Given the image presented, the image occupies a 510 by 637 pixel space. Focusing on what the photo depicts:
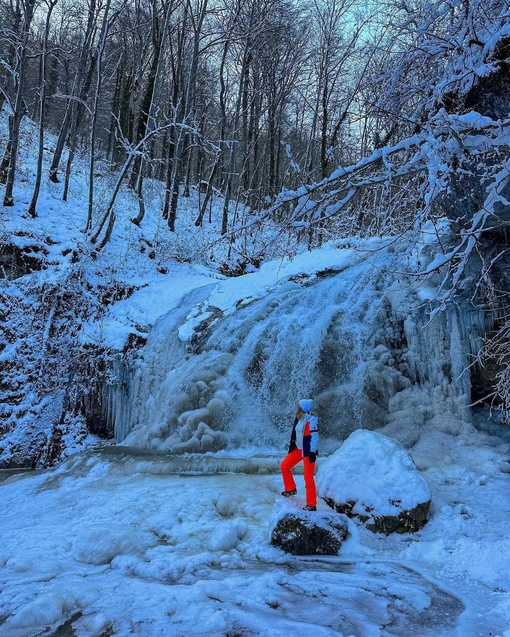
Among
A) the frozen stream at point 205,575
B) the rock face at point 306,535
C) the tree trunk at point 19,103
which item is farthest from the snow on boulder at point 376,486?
the tree trunk at point 19,103

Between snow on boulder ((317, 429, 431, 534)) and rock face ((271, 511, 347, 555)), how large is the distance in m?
0.52

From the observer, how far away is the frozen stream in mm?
2900

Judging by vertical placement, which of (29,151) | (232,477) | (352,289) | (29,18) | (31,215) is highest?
(29,18)

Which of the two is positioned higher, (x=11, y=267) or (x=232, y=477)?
(x=11, y=267)

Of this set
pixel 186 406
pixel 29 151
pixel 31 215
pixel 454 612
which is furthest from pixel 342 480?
pixel 29 151

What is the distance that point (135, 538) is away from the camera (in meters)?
4.17

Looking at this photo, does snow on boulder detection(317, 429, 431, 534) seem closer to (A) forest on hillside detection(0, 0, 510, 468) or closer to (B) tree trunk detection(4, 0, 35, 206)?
(A) forest on hillside detection(0, 0, 510, 468)

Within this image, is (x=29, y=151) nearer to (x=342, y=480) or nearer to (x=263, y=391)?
(x=263, y=391)

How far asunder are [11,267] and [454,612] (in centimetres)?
1069

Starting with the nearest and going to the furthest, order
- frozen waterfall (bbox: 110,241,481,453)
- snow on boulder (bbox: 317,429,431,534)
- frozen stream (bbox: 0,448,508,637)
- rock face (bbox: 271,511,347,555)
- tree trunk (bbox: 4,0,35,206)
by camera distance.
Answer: frozen stream (bbox: 0,448,508,637) < rock face (bbox: 271,511,347,555) < snow on boulder (bbox: 317,429,431,534) < frozen waterfall (bbox: 110,241,481,453) < tree trunk (bbox: 4,0,35,206)

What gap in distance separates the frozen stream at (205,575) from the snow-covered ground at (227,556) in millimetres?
14

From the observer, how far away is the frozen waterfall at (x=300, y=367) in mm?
7074

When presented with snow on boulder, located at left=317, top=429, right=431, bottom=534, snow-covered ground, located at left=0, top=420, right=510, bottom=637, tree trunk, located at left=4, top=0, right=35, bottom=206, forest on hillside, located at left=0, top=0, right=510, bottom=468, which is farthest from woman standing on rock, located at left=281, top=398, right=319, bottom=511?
tree trunk, located at left=4, top=0, right=35, bottom=206

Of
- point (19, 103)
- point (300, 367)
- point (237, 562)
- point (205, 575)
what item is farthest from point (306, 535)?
point (19, 103)
